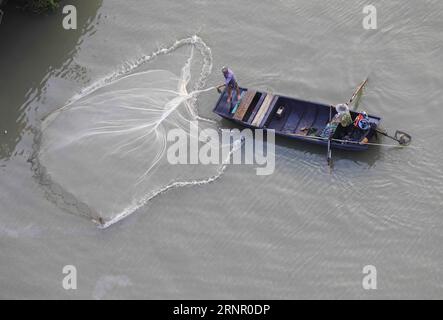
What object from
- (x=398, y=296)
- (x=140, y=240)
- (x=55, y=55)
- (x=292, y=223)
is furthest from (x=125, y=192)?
(x=398, y=296)

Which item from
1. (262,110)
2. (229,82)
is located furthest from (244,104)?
Answer: (229,82)

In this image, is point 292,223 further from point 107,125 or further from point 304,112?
point 107,125

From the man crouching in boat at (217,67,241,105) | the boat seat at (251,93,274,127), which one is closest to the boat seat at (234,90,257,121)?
the man crouching in boat at (217,67,241,105)

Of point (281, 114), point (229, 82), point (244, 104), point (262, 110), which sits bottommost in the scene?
point (281, 114)

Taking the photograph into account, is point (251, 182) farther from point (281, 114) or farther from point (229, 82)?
point (229, 82)

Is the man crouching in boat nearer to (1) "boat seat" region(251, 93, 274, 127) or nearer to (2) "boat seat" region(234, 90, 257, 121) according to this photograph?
(2) "boat seat" region(234, 90, 257, 121)

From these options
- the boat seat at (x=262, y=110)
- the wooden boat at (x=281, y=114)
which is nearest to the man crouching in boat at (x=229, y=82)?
the wooden boat at (x=281, y=114)
